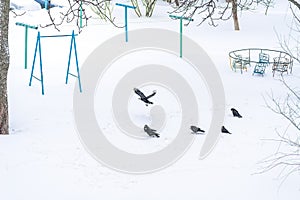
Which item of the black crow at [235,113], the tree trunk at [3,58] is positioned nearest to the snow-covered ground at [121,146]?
the black crow at [235,113]

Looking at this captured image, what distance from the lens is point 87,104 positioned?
318 inches

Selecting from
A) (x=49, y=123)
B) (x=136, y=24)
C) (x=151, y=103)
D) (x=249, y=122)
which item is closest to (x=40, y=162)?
(x=49, y=123)

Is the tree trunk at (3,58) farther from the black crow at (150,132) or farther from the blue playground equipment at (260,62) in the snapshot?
the blue playground equipment at (260,62)

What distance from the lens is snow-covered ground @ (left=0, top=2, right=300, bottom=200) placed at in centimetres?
528

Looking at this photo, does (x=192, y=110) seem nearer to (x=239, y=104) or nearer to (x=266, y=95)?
(x=239, y=104)

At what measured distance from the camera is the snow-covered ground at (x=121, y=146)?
5.28 metres

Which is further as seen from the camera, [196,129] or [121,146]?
[196,129]

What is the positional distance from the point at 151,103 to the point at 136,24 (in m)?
7.35

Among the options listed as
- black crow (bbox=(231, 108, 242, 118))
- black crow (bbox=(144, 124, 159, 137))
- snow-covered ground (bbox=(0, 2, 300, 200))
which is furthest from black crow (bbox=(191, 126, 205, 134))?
black crow (bbox=(231, 108, 242, 118))

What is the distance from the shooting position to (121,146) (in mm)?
6602

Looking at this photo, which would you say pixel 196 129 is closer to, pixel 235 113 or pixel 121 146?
pixel 235 113

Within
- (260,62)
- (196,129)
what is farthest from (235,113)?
(260,62)

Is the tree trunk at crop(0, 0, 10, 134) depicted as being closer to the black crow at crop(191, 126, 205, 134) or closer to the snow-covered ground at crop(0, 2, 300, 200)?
the snow-covered ground at crop(0, 2, 300, 200)

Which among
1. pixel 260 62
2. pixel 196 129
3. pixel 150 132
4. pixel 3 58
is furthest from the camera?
pixel 260 62
